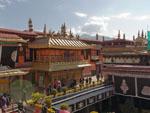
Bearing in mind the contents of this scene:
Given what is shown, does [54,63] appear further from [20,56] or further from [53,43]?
[20,56]

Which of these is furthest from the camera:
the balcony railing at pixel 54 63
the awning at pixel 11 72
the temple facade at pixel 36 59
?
the balcony railing at pixel 54 63

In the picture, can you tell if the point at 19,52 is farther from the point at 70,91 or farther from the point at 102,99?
the point at 102,99

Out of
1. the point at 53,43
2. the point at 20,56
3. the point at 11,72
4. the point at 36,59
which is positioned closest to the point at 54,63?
the point at 53,43

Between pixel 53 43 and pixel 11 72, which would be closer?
pixel 11 72

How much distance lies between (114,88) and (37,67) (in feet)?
40.1

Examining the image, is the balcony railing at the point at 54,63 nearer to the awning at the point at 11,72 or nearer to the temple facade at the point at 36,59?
the temple facade at the point at 36,59

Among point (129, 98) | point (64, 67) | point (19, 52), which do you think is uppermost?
point (19, 52)

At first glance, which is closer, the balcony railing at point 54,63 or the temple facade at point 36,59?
the temple facade at point 36,59

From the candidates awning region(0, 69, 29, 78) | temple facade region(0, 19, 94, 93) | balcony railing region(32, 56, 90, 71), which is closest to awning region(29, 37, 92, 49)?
temple facade region(0, 19, 94, 93)

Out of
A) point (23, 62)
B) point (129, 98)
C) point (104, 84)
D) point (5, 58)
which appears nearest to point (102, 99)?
point (104, 84)

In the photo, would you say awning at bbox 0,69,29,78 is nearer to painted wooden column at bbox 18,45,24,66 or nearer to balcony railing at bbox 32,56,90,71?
painted wooden column at bbox 18,45,24,66

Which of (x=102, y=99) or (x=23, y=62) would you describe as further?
(x=102, y=99)

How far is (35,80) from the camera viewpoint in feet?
90.5

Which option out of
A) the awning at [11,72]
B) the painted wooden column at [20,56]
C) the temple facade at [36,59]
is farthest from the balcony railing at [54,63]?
the awning at [11,72]
